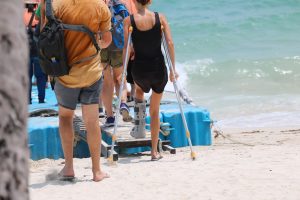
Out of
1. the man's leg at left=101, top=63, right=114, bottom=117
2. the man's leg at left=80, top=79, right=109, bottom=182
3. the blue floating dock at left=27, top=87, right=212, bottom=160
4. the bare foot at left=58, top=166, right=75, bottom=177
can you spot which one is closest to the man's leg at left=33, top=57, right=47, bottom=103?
the blue floating dock at left=27, top=87, right=212, bottom=160

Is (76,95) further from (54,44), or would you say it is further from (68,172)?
(68,172)

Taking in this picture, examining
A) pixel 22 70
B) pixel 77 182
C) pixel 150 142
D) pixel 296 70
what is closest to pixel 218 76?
pixel 296 70

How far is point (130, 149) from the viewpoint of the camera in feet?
24.3

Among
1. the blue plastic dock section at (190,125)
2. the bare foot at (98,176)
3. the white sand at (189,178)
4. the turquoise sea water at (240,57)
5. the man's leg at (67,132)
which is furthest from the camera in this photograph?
the turquoise sea water at (240,57)

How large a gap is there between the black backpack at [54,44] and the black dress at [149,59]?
49.5 inches

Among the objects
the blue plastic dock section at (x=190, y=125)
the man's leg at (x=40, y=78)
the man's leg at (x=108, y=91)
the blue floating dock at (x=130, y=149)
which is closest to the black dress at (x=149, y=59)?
the man's leg at (x=108, y=91)

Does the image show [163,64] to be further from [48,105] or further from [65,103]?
[48,105]

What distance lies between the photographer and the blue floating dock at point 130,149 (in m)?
7.41

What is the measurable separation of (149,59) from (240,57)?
14.3 m

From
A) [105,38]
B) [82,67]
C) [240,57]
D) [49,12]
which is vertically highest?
[49,12]

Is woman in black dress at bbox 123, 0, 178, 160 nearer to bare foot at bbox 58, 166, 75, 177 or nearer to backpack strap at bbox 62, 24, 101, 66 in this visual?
backpack strap at bbox 62, 24, 101, 66

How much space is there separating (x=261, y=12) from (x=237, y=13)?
36.0 inches

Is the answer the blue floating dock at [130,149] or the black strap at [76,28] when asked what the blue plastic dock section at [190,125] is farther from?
the black strap at [76,28]

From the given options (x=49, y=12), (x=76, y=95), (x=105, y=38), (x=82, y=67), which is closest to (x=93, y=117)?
(x=76, y=95)
